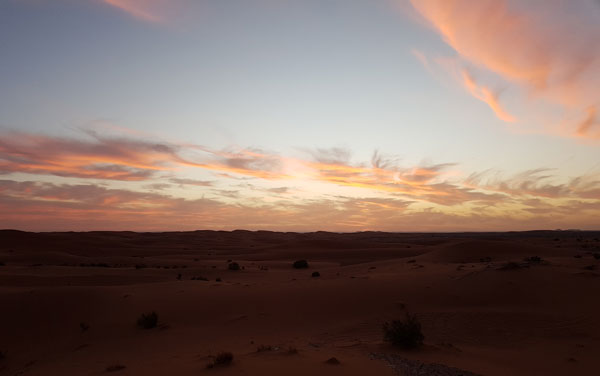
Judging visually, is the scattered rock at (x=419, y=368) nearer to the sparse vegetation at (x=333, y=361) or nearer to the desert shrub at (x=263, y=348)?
the sparse vegetation at (x=333, y=361)

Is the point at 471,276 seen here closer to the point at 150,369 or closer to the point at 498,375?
the point at 498,375

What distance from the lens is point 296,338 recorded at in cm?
1054

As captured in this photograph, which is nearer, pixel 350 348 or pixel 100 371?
pixel 100 371

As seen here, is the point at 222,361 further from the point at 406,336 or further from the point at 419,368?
the point at 406,336

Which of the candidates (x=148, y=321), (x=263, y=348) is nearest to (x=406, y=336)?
(x=263, y=348)

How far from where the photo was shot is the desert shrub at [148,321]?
12047 mm

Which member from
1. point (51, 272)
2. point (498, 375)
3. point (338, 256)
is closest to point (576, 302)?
point (498, 375)

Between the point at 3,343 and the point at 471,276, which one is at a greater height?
the point at 471,276

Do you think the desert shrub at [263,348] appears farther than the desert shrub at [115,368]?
Yes

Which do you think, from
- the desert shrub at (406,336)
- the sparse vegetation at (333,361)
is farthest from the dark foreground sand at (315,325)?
the desert shrub at (406,336)

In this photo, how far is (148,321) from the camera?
39.7 feet

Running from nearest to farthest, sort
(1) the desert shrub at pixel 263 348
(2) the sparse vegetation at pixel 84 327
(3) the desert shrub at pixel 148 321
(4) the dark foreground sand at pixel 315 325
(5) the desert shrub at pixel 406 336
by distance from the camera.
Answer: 1. (4) the dark foreground sand at pixel 315 325
2. (5) the desert shrub at pixel 406 336
3. (1) the desert shrub at pixel 263 348
4. (3) the desert shrub at pixel 148 321
5. (2) the sparse vegetation at pixel 84 327

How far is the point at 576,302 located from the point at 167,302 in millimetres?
15249

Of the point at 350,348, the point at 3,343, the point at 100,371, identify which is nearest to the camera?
the point at 100,371
